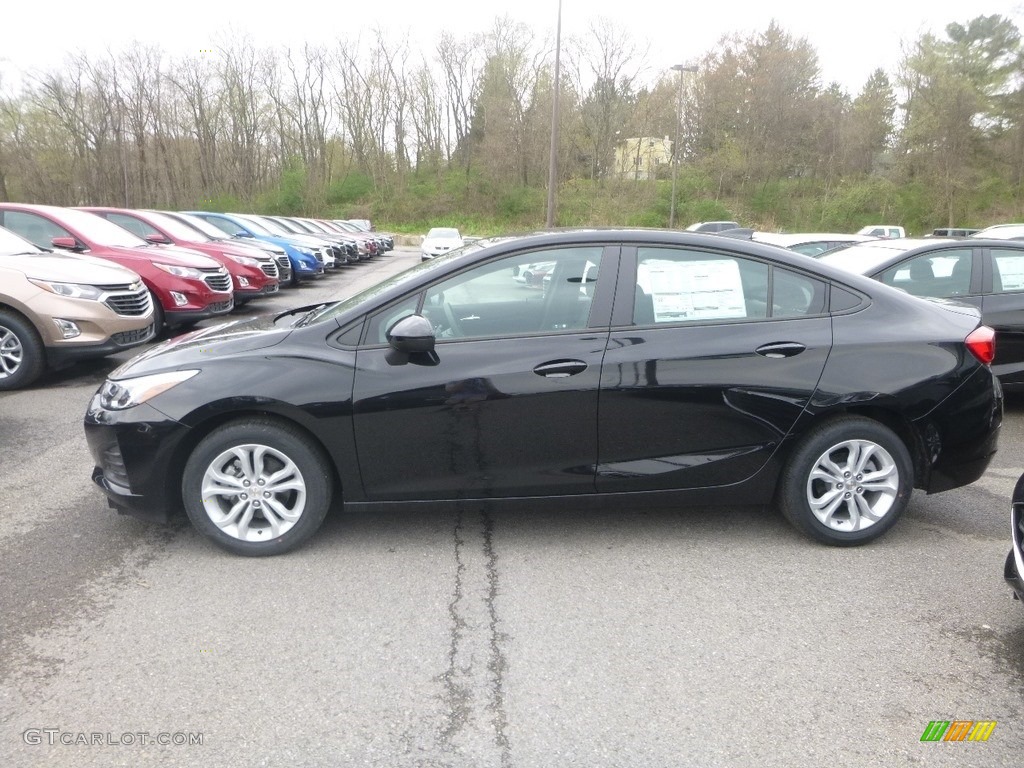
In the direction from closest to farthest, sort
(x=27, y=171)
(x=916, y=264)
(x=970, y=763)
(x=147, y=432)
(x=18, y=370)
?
(x=970, y=763)
(x=147, y=432)
(x=916, y=264)
(x=18, y=370)
(x=27, y=171)

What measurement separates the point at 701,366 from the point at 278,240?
16400 millimetres

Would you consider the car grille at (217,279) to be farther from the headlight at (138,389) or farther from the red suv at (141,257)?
the headlight at (138,389)

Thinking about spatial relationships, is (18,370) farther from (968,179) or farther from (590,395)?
(968,179)

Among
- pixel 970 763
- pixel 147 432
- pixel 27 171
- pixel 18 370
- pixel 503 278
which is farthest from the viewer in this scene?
pixel 27 171

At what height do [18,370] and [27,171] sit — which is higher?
[27,171]

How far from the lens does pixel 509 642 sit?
10.3ft

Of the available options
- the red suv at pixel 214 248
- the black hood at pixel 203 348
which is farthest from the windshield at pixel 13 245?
the black hood at pixel 203 348

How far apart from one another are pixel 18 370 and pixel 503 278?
566cm

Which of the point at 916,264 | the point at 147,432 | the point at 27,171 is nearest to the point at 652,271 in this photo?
the point at 147,432

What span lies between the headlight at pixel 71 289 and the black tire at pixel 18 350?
353 mm

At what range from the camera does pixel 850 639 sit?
10.4 ft

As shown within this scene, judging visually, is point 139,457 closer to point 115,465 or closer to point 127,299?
point 115,465

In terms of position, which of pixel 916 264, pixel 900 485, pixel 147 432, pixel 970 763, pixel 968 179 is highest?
pixel 968 179

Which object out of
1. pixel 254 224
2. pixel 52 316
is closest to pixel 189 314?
pixel 52 316
